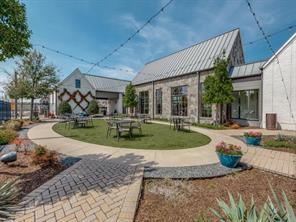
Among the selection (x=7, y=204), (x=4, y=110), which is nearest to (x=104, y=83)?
(x=4, y=110)

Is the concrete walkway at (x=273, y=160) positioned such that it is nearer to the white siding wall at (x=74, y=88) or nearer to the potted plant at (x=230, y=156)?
the potted plant at (x=230, y=156)

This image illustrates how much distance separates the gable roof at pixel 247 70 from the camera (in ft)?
41.5

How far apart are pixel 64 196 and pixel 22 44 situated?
3480 millimetres

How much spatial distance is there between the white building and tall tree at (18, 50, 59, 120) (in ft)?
10.1

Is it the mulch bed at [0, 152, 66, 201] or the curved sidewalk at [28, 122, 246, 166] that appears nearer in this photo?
the mulch bed at [0, 152, 66, 201]

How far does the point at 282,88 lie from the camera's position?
11359 millimetres

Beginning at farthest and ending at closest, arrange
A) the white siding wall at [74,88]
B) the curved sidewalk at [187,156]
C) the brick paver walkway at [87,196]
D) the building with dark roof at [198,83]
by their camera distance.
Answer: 1. the white siding wall at [74,88]
2. the building with dark roof at [198,83]
3. the curved sidewalk at [187,156]
4. the brick paver walkway at [87,196]

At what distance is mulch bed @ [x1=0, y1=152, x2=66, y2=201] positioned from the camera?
333 cm

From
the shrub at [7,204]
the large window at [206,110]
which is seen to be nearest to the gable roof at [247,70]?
the large window at [206,110]

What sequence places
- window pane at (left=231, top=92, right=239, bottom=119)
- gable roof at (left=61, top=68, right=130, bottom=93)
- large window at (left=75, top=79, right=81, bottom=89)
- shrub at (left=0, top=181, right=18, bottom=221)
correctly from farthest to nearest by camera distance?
gable roof at (left=61, top=68, right=130, bottom=93) < large window at (left=75, top=79, right=81, bottom=89) < window pane at (left=231, top=92, right=239, bottom=119) < shrub at (left=0, top=181, right=18, bottom=221)

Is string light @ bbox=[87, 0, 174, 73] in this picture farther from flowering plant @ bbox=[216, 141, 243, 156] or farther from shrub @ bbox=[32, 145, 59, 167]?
shrub @ bbox=[32, 145, 59, 167]

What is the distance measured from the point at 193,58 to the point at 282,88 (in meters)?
8.95

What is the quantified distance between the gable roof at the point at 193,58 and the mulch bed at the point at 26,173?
582 inches

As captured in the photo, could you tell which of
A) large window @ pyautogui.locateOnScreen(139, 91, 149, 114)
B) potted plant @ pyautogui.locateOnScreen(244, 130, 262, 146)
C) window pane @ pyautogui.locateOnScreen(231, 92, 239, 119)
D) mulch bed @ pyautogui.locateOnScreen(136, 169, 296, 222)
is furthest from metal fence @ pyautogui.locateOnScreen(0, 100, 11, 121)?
window pane @ pyautogui.locateOnScreen(231, 92, 239, 119)
